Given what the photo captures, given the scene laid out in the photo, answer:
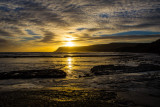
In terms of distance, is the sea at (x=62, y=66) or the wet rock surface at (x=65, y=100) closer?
the wet rock surface at (x=65, y=100)

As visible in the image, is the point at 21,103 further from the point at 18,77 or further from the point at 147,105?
the point at 18,77

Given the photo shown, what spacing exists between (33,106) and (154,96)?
5637 mm

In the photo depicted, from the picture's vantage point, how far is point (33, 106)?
4.74 m

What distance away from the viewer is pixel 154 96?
5.87 m

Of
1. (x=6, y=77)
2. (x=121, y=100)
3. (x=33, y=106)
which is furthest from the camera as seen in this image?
(x=6, y=77)

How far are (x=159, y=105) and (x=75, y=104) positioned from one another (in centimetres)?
342

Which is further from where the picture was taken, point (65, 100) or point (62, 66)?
point (62, 66)

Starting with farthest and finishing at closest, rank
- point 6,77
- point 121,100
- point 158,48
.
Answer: point 158,48
point 6,77
point 121,100

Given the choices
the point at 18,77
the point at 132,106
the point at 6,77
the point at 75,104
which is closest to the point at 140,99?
the point at 132,106

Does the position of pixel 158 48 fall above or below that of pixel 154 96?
above

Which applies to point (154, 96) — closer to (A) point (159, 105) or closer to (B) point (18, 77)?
(A) point (159, 105)

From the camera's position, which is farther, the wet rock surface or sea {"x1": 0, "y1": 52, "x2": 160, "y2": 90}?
sea {"x1": 0, "y1": 52, "x2": 160, "y2": 90}

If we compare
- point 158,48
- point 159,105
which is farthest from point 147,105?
point 158,48

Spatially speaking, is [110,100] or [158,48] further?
[158,48]
